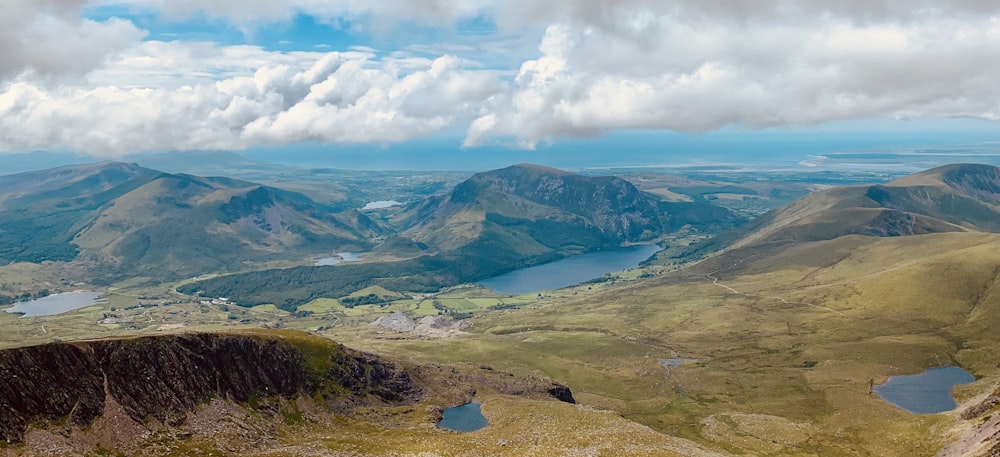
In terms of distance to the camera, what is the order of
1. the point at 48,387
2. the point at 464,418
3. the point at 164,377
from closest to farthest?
the point at 48,387
the point at 164,377
the point at 464,418

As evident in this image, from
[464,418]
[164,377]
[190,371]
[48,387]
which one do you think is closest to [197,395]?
[190,371]

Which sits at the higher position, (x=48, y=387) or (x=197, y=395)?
(x=48, y=387)

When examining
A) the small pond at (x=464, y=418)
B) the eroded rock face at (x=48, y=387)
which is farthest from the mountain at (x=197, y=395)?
the small pond at (x=464, y=418)

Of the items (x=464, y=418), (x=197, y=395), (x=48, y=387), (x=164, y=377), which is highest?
(x=48, y=387)

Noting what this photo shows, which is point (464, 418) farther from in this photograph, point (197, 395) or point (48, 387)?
point (48, 387)

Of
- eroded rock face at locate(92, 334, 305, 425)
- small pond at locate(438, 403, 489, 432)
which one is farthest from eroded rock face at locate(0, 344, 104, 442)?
small pond at locate(438, 403, 489, 432)

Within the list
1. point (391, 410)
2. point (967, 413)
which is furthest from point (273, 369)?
point (967, 413)

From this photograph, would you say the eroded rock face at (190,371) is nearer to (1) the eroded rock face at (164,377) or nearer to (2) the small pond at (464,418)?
(1) the eroded rock face at (164,377)
